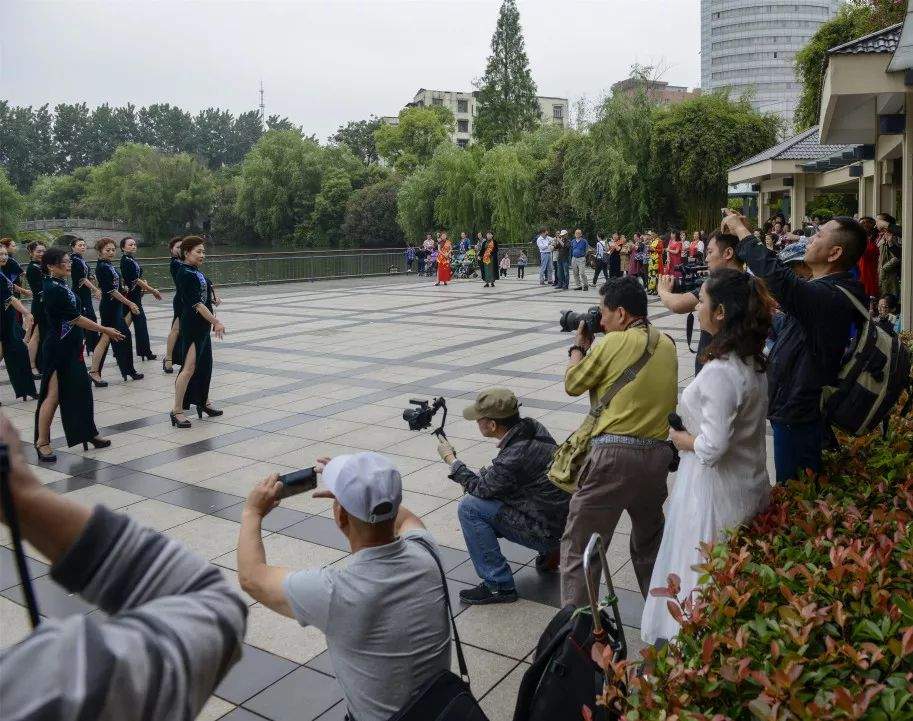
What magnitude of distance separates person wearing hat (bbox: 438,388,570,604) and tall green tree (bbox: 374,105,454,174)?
208ft

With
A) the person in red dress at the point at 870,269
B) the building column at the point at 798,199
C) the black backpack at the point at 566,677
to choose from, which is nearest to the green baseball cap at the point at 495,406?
the black backpack at the point at 566,677

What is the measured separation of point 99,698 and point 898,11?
23147 millimetres

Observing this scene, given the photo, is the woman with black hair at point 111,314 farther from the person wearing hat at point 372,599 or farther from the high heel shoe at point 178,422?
the person wearing hat at point 372,599

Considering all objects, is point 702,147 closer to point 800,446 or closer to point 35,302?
point 35,302

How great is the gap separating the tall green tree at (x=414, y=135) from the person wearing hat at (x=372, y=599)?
65122 millimetres

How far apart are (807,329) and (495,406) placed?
1.52m

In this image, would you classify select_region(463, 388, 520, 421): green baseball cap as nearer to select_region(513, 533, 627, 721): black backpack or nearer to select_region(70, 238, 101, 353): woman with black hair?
select_region(513, 533, 627, 721): black backpack

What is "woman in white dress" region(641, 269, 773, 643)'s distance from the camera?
10.8 ft

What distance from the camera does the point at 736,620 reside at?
2.29 meters

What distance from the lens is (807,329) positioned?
3732mm

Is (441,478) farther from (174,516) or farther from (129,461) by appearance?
(129,461)

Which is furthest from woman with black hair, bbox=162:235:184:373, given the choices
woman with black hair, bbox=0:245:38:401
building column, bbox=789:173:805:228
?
building column, bbox=789:173:805:228

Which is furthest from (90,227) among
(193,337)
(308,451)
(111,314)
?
(308,451)

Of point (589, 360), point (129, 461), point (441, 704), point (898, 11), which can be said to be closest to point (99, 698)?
point (441, 704)
